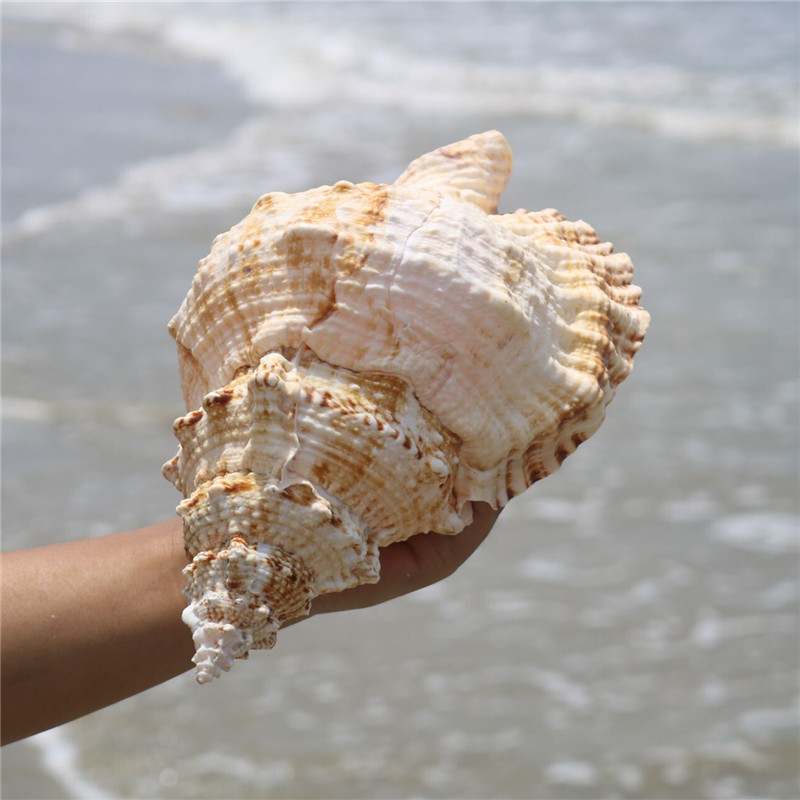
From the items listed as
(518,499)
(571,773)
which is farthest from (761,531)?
(571,773)

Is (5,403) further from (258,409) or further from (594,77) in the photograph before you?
(594,77)

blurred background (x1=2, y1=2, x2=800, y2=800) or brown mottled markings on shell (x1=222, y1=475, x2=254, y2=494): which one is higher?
blurred background (x1=2, y1=2, x2=800, y2=800)

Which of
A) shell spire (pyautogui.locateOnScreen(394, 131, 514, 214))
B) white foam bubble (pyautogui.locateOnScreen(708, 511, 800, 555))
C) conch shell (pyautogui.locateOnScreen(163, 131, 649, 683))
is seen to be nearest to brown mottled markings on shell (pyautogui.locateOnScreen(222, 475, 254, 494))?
conch shell (pyautogui.locateOnScreen(163, 131, 649, 683))

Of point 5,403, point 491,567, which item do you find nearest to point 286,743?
point 491,567

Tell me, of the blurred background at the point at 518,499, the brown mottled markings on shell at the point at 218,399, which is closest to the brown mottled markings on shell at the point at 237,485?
the brown mottled markings on shell at the point at 218,399

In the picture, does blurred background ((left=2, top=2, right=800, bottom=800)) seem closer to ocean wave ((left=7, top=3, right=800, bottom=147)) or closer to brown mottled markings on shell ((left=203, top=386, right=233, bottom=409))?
ocean wave ((left=7, top=3, right=800, bottom=147))

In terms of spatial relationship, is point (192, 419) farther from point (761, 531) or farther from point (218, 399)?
point (761, 531)

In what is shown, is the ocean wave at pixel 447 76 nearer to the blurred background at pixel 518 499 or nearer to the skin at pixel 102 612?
the blurred background at pixel 518 499
